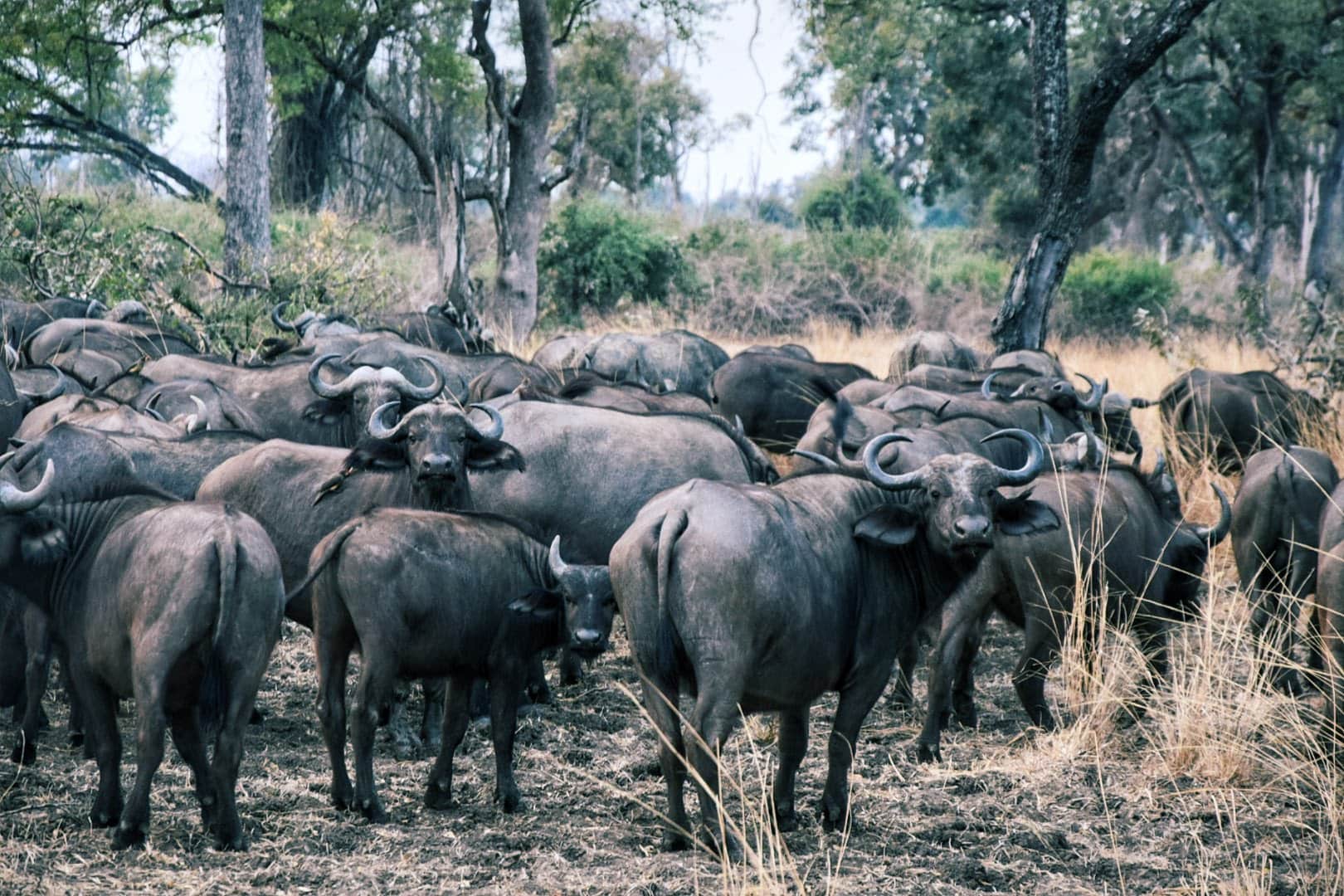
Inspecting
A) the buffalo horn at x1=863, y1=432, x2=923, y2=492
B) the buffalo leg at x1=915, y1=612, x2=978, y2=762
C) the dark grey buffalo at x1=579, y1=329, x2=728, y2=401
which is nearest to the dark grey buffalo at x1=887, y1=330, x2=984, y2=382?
the dark grey buffalo at x1=579, y1=329, x2=728, y2=401

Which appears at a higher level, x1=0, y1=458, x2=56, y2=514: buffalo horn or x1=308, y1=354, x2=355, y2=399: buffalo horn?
x1=308, y1=354, x2=355, y2=399: buffalo horn

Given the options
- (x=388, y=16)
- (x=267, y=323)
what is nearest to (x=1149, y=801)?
(x=267, y=323)

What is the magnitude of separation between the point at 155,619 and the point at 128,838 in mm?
818

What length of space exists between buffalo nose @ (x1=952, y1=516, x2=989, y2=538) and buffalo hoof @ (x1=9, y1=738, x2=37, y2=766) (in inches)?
159

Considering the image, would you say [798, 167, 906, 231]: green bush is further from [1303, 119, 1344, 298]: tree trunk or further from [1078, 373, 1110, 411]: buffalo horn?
[1078, 373, 1110, 411]: buffalo horn

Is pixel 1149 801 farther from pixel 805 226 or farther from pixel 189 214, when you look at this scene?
pixel 805 226

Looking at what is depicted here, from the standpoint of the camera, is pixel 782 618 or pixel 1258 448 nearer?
pixel 782 618

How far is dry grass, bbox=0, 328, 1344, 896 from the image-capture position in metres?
5.35

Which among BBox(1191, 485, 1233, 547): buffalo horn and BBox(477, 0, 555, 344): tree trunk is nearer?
BBox(1191, 485, 1233, 547): buffalo horn

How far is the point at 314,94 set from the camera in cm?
3297

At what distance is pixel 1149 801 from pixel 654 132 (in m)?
43.0

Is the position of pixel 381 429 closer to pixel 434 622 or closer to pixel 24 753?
pixel 434 622

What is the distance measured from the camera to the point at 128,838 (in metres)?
5.33

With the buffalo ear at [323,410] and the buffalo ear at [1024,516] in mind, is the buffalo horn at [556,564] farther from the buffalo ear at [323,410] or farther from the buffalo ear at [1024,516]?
the buffalo ear at [323,410]
